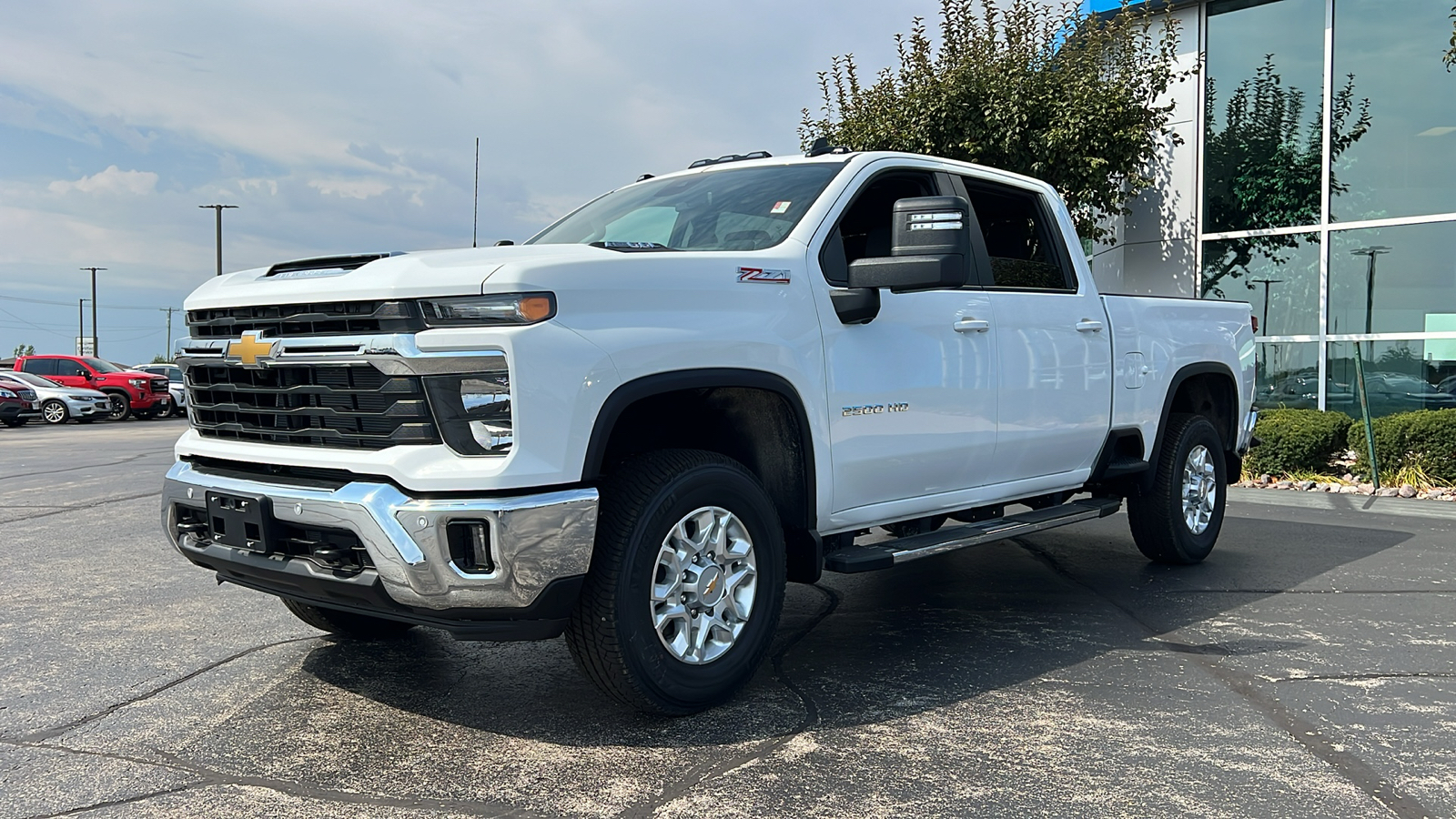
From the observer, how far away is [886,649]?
484 centimetres

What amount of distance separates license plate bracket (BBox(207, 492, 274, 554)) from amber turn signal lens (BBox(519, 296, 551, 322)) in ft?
3.49

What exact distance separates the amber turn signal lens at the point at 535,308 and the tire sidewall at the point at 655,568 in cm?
68

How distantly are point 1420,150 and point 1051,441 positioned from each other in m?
10.1

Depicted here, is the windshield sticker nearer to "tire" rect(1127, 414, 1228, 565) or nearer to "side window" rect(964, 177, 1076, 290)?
"side window" rect(964, 177, 1076, 290)

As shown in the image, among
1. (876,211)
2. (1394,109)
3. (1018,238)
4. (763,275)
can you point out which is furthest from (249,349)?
(1394,109)

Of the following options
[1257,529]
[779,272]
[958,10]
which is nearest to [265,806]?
[779,272]

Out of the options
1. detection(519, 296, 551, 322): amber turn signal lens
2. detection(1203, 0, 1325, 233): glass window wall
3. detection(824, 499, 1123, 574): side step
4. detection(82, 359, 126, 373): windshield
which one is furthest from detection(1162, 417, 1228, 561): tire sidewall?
detection(82, 359, 126, 373): windshield

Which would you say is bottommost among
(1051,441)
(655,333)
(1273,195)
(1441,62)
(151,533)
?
(151,533)

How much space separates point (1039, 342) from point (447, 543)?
307cm

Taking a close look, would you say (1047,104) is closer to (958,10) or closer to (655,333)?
(958,10)

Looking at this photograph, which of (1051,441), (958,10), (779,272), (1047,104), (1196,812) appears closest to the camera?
(1196,812)

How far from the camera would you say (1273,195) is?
45.3 ft

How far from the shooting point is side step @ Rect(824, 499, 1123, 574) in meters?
4.32

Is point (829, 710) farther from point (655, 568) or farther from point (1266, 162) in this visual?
point (1266, 162)
